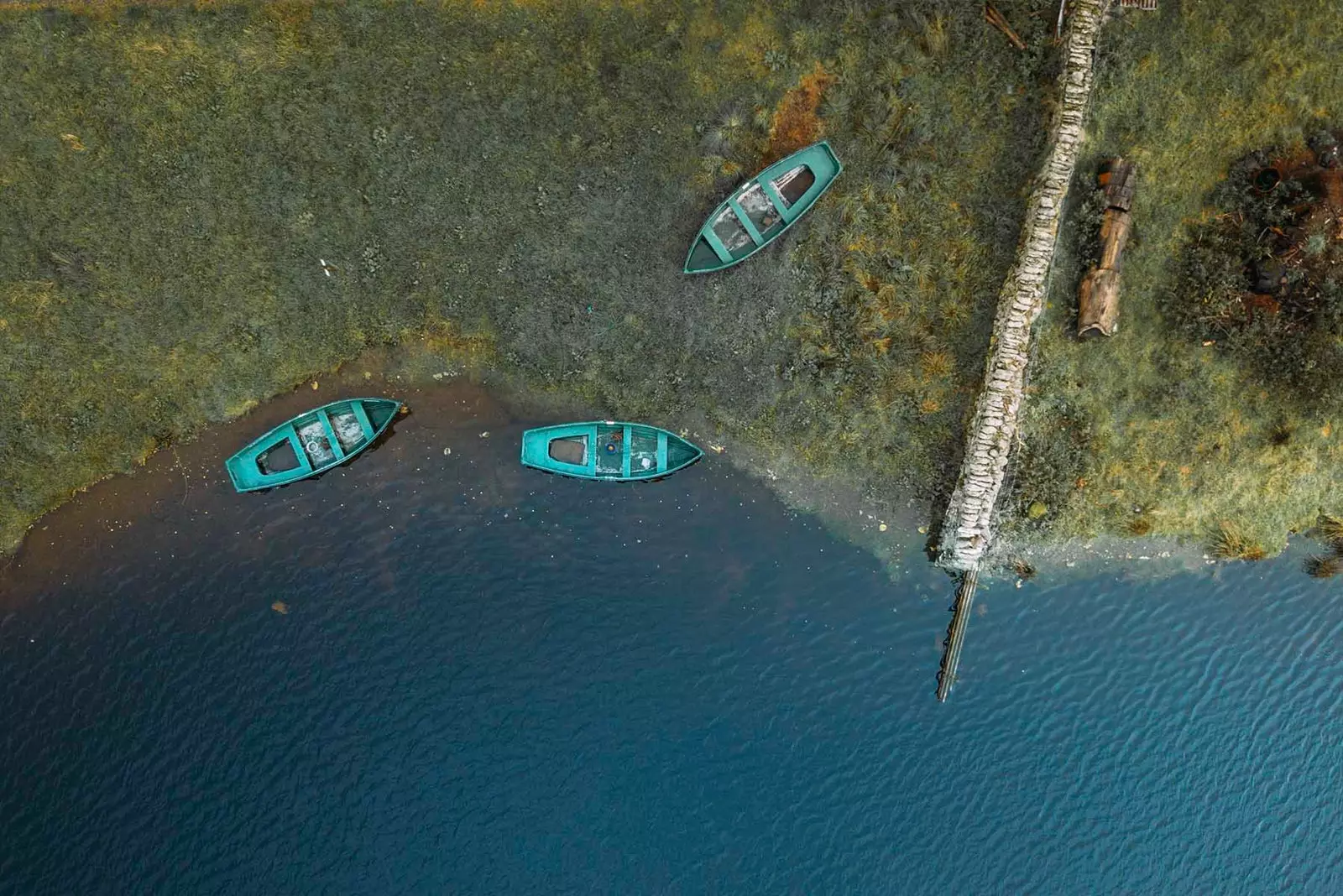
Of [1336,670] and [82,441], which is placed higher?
[82,441]

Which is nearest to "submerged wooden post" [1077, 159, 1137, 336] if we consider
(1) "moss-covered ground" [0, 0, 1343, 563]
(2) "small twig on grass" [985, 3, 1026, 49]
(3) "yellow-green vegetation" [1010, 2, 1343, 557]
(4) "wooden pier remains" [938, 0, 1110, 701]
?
(3) "yellow-green vegetation" [1010, 2, 1343, 557]

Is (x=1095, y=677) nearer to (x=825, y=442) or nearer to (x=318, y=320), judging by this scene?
(x=825, y=442)

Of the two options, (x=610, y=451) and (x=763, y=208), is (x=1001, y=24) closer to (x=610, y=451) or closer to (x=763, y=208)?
(x=763, y=208)

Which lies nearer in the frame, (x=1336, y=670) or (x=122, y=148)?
(x=122, y=148)

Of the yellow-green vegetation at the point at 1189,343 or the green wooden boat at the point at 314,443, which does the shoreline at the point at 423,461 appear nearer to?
the green wooden boat at the point at 314,443

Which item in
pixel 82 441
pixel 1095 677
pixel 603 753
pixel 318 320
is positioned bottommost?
pixel 603 753

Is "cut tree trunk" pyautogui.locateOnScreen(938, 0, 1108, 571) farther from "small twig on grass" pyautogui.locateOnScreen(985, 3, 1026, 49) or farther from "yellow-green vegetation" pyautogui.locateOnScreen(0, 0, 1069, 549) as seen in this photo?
"small twig on grass" pyautogui.locateOnScreen(985, 3, 1026, 49)

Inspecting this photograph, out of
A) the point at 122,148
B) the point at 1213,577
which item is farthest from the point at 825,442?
the point at 122,148

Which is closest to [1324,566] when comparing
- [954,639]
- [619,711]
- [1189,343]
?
[1189,343]
